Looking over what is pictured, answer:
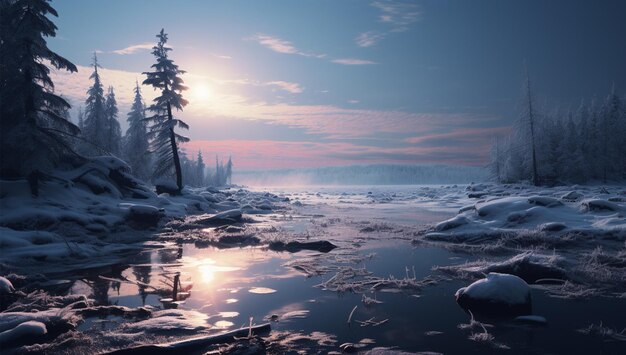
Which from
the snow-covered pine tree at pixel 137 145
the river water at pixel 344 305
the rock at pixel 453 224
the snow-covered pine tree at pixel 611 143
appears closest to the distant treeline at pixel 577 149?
the snow-covered pine tree at pixel 611 143

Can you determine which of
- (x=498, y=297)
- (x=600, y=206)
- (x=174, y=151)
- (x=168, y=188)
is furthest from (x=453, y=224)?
(x=174, y=151)

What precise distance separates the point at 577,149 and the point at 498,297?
58481mm

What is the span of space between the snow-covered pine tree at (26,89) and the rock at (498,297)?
1919 centimetres

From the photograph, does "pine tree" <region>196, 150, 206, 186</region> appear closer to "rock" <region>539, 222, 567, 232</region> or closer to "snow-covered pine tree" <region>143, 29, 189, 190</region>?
"snow-covered pine tree" <region>143, 29, 189, 190</region>

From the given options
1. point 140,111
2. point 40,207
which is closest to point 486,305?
point 40,207

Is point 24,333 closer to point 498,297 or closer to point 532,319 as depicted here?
point 498,297

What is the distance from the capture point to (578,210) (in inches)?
638

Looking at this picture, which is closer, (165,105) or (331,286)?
(331,286)

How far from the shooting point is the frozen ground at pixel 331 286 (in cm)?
539

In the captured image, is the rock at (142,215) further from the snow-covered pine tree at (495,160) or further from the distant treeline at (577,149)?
the snow-covered pine tree at (495,160)

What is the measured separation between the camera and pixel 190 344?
16.7 feet

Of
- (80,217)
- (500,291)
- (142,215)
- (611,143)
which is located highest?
(611,143)

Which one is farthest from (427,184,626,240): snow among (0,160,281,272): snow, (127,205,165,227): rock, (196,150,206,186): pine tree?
(196,150,206,186): pine tree

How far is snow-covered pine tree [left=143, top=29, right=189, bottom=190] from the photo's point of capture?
30891mm
